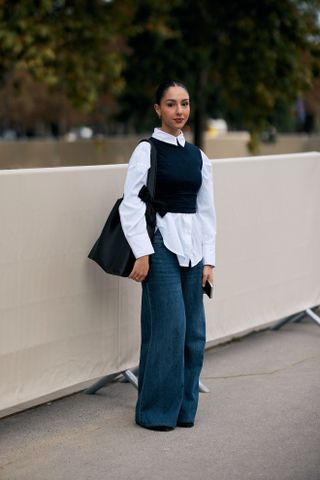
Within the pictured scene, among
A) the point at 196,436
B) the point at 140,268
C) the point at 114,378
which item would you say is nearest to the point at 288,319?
the point at 114,378

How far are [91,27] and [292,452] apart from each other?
615 inches

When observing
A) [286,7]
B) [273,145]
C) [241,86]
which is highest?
[286,7]

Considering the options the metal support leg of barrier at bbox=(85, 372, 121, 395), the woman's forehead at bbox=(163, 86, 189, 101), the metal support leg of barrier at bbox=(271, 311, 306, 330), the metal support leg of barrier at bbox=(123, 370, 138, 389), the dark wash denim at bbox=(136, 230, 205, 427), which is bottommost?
the metal support leg of barrier at bbox=(271, 311, 306, 330)

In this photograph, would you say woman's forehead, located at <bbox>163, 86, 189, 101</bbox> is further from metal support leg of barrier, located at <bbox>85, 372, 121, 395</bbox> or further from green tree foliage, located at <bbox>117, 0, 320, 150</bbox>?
green tree foliage, located at <bbox>117, 0, 320, 150</bbox>

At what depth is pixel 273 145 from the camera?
31.5 m

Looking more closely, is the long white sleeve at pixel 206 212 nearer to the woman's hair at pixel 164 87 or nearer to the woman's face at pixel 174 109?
the woman's face at pixel 174 109

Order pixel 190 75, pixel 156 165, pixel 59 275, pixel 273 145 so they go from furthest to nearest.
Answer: pixel 273 145, pixel 190 75, pixel 59 275, pixel 156 165

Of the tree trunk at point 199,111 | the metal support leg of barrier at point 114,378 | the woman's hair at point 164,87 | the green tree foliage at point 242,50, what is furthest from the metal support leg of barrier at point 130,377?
the tree trunk at point 199,111

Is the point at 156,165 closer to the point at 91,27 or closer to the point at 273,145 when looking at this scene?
the point at 91,27

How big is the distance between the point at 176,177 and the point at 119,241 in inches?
17.3

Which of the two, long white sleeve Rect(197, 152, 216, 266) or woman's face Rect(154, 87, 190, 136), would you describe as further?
long white sleeve Rect(197, 152, 216, 266)

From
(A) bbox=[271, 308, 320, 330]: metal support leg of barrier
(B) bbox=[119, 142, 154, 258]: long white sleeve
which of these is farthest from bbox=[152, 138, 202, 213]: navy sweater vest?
(A) bbox=[271, 308, 320, 330]: metal support leg of barrier

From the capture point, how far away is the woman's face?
5.80 meters

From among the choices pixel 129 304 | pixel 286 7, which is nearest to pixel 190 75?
pixel 286 7
